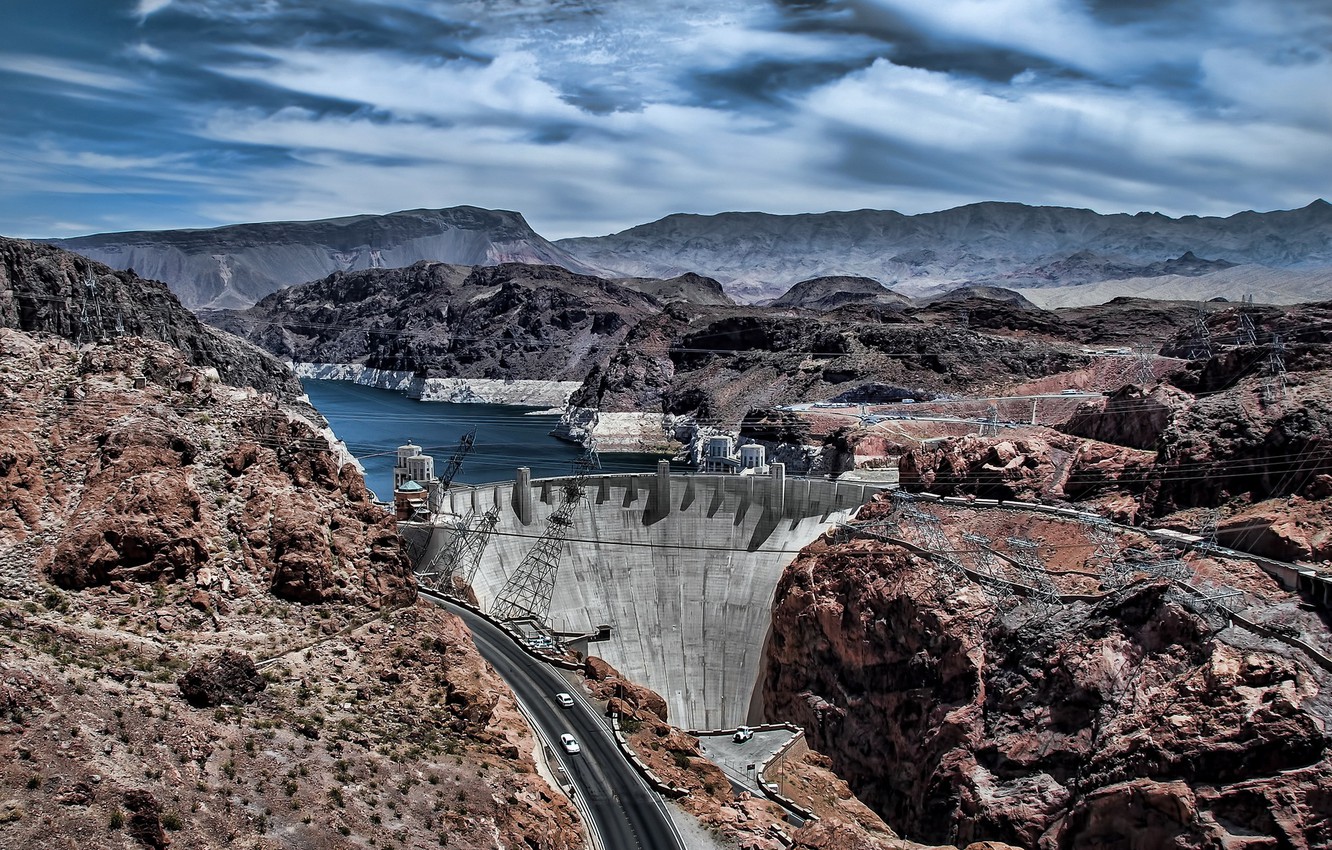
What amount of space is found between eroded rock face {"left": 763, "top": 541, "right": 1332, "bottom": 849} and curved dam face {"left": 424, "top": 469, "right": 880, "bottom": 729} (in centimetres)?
305

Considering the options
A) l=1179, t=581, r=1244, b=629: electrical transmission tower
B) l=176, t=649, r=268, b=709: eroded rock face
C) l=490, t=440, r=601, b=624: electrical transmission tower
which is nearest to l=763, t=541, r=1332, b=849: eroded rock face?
l=1179, t=581, r=1244, b=629: electrical transmission tower

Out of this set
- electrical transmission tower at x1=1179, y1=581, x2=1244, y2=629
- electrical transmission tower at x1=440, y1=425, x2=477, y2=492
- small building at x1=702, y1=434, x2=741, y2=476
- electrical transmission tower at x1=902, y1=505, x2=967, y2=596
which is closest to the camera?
electrical transmission tower at x1=1179, y1=581, x2=1244, y2=629

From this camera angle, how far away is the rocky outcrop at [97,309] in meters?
97.0

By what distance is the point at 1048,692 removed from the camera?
4091 cm

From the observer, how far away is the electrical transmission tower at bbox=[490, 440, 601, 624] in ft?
182

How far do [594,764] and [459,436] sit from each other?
124 m

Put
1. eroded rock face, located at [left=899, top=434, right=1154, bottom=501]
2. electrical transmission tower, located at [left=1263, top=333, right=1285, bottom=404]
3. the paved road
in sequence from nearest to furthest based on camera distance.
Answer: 1. the paved road
2. electrical transmission tower, located at [left=1263, top=333, right=1285, bottom=404]
3. eroded rock face, located at [left=899, top=434, right=1154, bottom=501]

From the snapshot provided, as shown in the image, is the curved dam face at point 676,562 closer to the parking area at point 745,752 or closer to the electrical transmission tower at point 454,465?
the electrical transmission tower at point 454,465

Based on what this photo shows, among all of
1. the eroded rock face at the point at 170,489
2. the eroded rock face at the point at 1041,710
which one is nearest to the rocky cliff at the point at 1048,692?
the eroded rock face at the point at 1041,710

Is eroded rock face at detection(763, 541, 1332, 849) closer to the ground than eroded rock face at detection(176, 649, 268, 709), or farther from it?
closer to the ground

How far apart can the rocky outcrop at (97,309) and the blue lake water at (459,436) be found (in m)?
16.3

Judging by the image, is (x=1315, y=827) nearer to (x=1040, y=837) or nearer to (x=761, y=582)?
(x=1040, y=837)

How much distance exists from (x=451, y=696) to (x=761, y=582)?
117 feet

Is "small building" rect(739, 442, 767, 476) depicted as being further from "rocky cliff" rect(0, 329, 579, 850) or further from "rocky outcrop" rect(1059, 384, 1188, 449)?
"rocky cliff" rect(0, 329, 579, 850)
